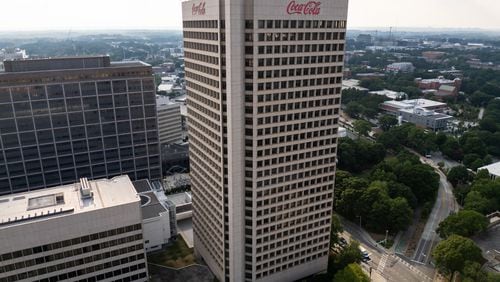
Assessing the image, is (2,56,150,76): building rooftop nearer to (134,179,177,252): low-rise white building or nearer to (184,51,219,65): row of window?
(134,179,177,252): low-rise white building

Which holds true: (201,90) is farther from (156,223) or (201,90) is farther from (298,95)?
(156,223)

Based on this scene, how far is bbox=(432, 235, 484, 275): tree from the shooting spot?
98.9m

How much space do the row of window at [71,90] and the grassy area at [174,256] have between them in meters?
67.6

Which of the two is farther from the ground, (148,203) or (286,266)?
(148,203)

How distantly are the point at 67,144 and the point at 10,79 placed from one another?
97.0ft

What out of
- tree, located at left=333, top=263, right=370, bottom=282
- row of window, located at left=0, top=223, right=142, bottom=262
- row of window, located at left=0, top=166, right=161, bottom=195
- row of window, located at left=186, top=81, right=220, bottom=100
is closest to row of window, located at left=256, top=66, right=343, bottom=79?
row of window, located at left=186, top=81, right=220, bottom=100

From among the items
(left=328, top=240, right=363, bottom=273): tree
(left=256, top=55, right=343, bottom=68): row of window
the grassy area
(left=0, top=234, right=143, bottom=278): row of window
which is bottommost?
the grassy area

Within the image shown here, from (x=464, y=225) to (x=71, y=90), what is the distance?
141 meters

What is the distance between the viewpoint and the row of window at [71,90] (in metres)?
135

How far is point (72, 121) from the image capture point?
474ft

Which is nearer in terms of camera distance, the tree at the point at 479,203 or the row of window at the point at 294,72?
the row of window at the point at 294,72

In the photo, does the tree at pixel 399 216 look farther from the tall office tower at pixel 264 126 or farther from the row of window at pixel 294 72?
the row of window at pixel 294 72

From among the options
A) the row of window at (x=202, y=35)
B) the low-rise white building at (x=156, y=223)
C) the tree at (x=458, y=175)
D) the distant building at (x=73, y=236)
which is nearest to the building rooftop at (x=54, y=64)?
the low-rise white building at (x=156, y=223)

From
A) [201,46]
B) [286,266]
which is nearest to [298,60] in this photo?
[201,46]
